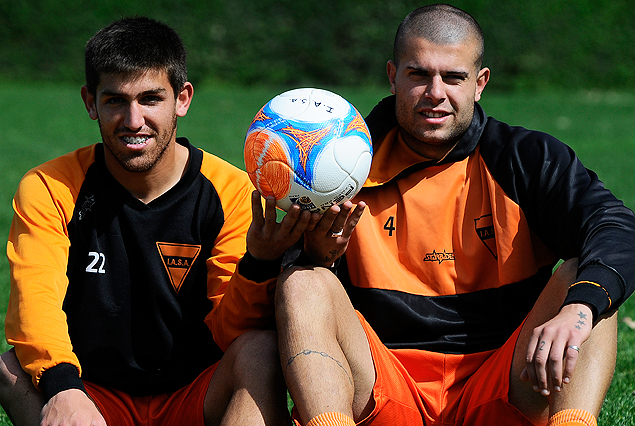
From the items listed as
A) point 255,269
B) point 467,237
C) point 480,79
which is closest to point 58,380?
point 255,269

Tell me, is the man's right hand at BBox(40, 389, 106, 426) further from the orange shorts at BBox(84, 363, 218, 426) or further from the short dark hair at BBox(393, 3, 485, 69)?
the short dark hair at BBox(393, 3, 485, 69)

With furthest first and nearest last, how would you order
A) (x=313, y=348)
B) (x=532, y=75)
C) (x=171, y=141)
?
(x=532, y=75), (x=171, y=141), (x=313, y=348)

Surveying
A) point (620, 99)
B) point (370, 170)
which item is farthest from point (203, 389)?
point (620, 99)

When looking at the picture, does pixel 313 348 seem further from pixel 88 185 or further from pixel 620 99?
pixel 620 99

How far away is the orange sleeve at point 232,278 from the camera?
2.89 meters

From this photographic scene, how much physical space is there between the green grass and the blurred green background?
0.78 metres

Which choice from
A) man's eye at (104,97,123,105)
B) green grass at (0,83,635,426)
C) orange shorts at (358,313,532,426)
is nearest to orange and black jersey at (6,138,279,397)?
man's eye at (104,97,123,105)

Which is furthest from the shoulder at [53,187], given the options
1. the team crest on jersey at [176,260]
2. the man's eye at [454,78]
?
the man's eye at [454,78]

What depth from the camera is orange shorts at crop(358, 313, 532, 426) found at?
2.82 metres

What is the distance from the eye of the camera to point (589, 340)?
270 centimetres

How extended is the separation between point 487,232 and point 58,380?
168 centimetres

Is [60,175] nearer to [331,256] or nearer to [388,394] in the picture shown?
[331,256]

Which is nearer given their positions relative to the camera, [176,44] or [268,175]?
[268,175]

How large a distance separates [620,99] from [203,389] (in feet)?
Answer: 59.8
